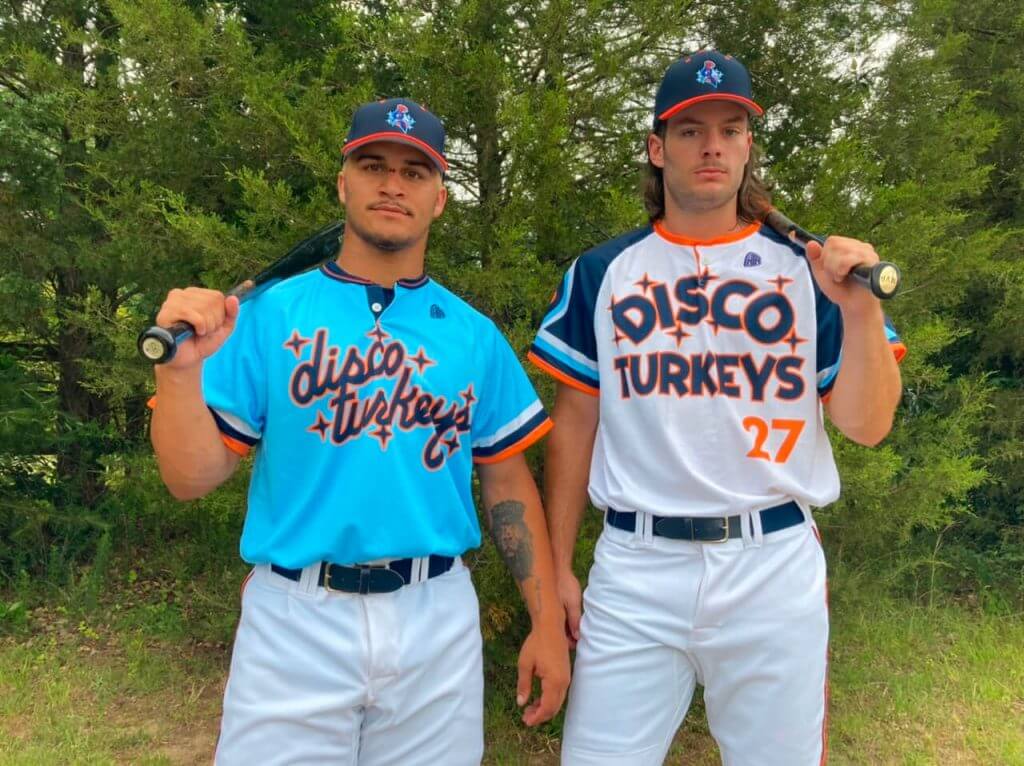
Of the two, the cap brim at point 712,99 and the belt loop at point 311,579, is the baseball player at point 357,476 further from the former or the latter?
the cap brim at point 712,99

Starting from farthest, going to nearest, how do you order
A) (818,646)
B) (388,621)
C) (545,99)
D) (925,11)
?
(925,11) < (545,99) < (818,646) < (388,621)

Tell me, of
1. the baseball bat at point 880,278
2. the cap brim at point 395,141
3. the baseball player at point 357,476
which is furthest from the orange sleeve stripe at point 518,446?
the baseball bat at point 880,278

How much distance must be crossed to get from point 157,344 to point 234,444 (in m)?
0.54

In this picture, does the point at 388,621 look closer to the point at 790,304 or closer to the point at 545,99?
the point at 790,304

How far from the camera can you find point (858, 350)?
2098mm

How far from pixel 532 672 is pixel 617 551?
45cm

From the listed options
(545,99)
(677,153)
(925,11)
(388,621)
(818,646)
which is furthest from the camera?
(925,11)

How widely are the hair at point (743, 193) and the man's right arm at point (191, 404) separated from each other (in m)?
1.45

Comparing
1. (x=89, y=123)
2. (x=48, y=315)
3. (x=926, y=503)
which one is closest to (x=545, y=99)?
(x=89, y=123)

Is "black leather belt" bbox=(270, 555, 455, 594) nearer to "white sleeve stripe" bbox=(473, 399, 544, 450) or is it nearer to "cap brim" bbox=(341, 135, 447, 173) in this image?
"white sleeve stripe" bbox=(473, 399, 544, 450)

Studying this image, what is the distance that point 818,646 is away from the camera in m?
2.21

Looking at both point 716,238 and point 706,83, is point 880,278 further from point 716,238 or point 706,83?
point 706,83

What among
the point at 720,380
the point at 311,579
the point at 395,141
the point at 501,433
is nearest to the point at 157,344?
the point at 311,579

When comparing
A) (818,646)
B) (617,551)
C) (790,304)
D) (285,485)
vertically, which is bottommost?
(818,646)
